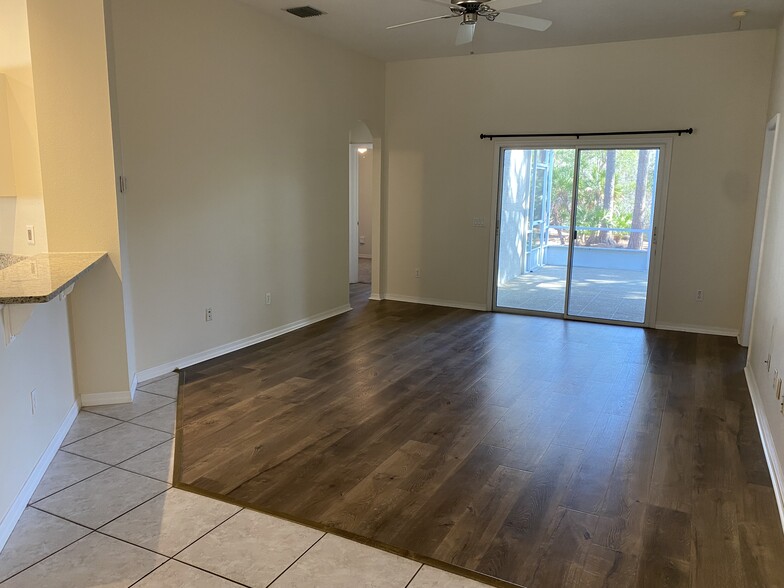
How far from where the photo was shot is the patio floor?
6477 mm

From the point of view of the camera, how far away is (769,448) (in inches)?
127

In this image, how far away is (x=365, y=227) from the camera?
1136cm

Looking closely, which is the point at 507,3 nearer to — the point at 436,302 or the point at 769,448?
the point at 769,448

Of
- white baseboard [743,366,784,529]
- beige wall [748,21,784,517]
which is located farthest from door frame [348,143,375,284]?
white baseboard [743,366,784,529]

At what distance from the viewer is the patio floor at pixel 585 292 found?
6477 mm

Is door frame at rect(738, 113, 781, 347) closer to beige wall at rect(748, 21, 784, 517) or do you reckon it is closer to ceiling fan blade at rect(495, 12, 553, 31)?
beige wall at rect(748, 21, 784, 517)

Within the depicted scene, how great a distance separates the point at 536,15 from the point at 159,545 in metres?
4.99

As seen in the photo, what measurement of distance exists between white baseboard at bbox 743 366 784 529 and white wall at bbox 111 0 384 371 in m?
4.08

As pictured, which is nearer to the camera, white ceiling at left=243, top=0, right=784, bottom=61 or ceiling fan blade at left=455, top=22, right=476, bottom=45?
ceiling fan blade at left=455, top=22, right=476, bottom=45

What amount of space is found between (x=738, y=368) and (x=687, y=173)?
2.16 metres

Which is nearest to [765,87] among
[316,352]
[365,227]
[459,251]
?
[459,251]

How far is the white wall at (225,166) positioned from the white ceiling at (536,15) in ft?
1.33

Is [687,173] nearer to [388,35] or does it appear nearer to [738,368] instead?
[738,368]

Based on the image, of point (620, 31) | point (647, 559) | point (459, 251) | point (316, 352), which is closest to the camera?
point (647, 559)
